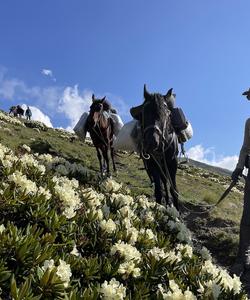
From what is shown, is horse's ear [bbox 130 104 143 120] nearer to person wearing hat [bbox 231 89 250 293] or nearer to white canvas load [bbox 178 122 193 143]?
white canvas load [bbox 178 122 193 143]

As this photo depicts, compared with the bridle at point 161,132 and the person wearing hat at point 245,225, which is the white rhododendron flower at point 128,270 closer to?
the person wearing hat at point 245,225

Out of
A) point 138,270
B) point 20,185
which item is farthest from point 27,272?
point 20,185

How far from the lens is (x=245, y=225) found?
30.5ft

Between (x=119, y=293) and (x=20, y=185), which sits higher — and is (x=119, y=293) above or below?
below

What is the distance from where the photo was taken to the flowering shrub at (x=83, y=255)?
417 centimetres

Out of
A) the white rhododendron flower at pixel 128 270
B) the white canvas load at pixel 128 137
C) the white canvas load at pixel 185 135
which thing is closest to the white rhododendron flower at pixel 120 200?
the white rhododendron flower at pixel 128 270

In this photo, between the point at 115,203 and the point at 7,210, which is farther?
the point at 115,203

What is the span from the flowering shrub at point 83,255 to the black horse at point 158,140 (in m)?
3.53

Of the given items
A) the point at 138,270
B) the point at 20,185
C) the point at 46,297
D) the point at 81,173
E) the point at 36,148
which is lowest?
the point at 46,297

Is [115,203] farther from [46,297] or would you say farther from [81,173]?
[46,297]

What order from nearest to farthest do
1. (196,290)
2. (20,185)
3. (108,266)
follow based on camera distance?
(108,266)
(196,290)
(20,185)

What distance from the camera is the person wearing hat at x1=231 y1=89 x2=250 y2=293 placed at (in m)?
8.88

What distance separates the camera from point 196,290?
5348 millimetres

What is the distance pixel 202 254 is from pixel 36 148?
1987cm
